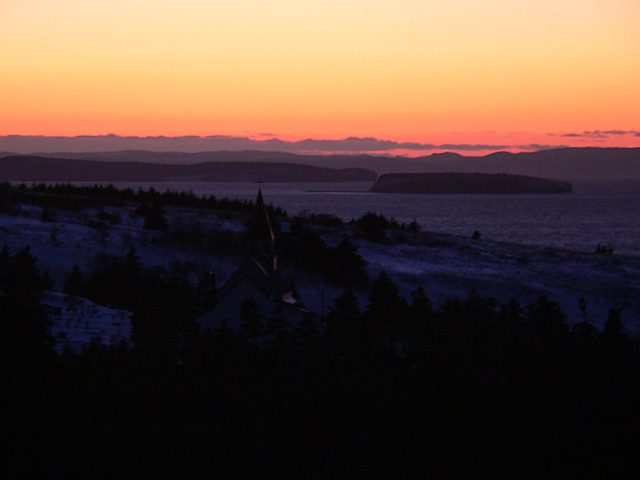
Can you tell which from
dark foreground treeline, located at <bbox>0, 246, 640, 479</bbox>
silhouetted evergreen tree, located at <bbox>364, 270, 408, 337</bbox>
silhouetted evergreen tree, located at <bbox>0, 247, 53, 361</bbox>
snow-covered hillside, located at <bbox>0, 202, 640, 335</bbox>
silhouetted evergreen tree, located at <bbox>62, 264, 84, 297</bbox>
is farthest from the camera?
snow-covered hillside, located at <bbox>0, 202, 640, 335</bbox>

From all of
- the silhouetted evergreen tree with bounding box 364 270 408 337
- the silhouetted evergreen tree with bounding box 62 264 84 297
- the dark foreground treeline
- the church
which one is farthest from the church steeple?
the dark foreground treeline

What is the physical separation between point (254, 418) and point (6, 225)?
78.8ft

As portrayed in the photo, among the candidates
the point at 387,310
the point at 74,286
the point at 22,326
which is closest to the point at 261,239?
the point at 387,310

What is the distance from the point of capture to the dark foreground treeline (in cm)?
684

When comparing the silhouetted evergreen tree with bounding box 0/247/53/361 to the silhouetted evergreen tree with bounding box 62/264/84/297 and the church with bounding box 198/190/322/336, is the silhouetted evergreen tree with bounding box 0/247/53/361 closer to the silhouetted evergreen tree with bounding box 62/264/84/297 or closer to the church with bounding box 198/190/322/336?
the church with bounding box 198/190/322/336

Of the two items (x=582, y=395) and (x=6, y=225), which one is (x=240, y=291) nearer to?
(x=582, y=395)

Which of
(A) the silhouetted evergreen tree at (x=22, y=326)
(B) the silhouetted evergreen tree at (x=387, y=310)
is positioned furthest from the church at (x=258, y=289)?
(A) the silhouetted evergreen tree at (x=22, y=326)

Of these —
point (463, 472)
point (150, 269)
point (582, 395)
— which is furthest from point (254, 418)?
point (150, 269)

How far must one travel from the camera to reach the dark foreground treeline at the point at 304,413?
6836 millimetres

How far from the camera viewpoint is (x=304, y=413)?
741 cm

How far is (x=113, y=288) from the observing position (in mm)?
19297

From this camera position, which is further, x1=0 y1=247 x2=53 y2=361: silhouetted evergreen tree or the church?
the church

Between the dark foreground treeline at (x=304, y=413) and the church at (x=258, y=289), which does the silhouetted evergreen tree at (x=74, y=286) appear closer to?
the church at (x=258, y=289)

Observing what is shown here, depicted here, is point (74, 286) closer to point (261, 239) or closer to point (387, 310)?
point (261, 239)
